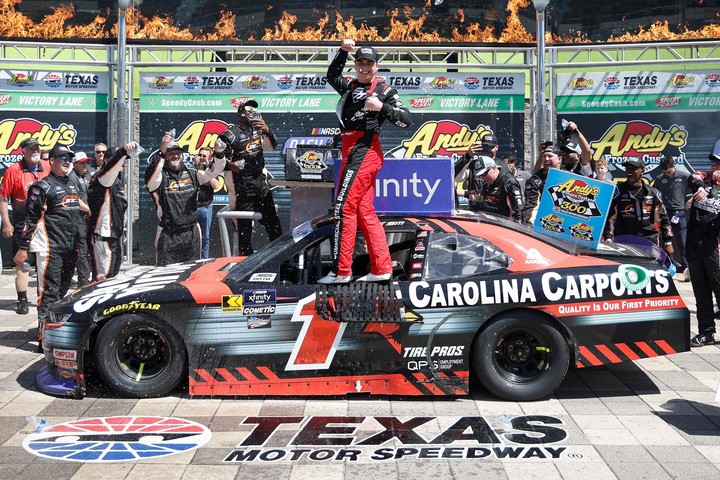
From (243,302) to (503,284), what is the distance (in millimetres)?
1865

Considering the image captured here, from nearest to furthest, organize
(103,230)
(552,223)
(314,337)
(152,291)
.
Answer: (314,337), (152,291), (552,223), (103,230)

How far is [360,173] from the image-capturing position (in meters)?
6.70

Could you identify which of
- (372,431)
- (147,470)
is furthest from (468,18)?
(147,470)

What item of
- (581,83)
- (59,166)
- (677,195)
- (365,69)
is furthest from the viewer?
(581,83)

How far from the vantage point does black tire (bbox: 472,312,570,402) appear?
6.38m

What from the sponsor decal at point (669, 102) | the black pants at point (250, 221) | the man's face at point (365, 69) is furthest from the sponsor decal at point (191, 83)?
the man's face at point (365, 69)

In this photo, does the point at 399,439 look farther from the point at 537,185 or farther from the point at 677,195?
the point at 677,195

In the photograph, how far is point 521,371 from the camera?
650cm

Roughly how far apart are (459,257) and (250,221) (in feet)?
10.3

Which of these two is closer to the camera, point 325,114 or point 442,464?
point 442,464

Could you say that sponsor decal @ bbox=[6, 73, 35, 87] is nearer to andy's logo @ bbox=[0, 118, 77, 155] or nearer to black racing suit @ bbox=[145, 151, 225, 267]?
andy's logo @ bbox=[0, 118, 77, 155]

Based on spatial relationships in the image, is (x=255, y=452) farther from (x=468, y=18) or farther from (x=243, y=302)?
(x=468, y=18)

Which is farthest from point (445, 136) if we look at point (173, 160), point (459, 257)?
point (459, 257)

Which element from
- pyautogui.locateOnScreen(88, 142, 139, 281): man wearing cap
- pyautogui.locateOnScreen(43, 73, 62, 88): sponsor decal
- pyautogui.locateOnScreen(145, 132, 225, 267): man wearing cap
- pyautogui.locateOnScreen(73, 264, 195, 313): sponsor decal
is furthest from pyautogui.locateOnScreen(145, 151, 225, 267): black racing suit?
pyautogui.locateOnScreen(43, 73, 62, 88): sponsor decal
